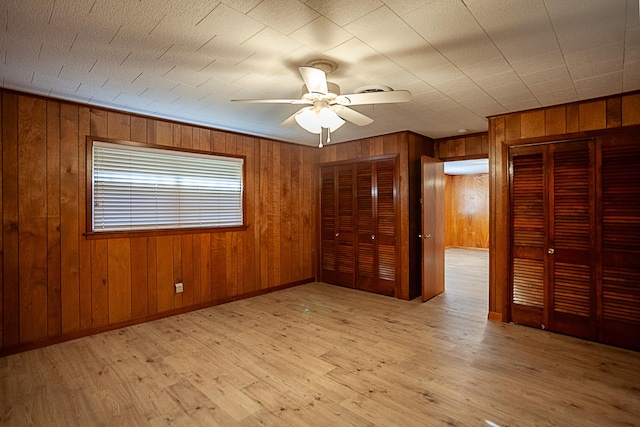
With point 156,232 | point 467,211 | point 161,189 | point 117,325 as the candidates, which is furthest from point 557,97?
point 467,211

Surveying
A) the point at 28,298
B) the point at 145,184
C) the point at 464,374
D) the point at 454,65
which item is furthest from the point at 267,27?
the point at 28,298

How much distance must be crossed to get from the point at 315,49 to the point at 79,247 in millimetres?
3003

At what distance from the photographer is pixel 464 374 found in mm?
2508

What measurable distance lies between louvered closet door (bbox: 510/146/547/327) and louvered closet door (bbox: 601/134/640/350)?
1.58 feet

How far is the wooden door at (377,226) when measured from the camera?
464 centimetres

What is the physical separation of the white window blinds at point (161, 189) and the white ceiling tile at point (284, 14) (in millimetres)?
2552

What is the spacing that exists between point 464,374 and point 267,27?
9.26 feet

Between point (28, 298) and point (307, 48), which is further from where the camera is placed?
point (28, 298)

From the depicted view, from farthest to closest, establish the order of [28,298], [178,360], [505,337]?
1. [505,337]
2. [28,298]
3. [178,360]

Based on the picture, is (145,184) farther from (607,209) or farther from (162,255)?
(607,209)

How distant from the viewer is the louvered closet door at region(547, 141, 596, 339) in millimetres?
3104

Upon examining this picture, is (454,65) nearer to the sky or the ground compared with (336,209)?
nearer to the sky

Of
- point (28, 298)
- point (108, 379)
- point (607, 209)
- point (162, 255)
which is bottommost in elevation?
point (108, 379)

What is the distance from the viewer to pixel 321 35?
1916 millimetres
